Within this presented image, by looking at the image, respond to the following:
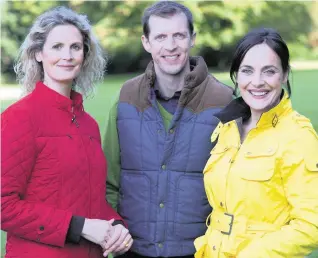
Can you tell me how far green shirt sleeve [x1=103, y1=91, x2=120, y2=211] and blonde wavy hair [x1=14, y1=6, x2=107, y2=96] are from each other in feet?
0.70

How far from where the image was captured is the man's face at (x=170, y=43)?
3221 mm

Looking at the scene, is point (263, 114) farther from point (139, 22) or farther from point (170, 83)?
point (139, 22)

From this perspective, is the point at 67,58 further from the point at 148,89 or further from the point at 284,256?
the point at 284,256

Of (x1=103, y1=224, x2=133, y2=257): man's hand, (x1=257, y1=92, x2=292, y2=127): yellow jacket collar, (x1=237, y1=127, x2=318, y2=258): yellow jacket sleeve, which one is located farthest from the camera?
(x1=103, y1=224, x2=133, y2=257): man's hand

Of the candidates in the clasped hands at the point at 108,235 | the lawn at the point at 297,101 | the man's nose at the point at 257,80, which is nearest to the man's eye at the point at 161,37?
the man's nose at the point at 257,80


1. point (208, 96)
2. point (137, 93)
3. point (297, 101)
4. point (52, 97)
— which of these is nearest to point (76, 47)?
point (52, 97)

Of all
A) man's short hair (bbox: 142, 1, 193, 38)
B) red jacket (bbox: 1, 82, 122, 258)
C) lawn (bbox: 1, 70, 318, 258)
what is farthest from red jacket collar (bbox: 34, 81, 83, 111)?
lawn (bbox: 1, 70, 318, 258)

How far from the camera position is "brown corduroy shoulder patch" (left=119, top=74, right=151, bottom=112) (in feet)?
10.7

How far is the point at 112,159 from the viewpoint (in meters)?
3.33

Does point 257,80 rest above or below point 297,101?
above

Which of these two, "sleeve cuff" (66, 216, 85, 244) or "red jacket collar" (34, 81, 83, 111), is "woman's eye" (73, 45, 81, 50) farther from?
"sleeve cuff" (66, 216, 85, 244)

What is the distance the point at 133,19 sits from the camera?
29.6 m

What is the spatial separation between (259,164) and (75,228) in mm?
887

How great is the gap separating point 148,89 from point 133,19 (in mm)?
26781
